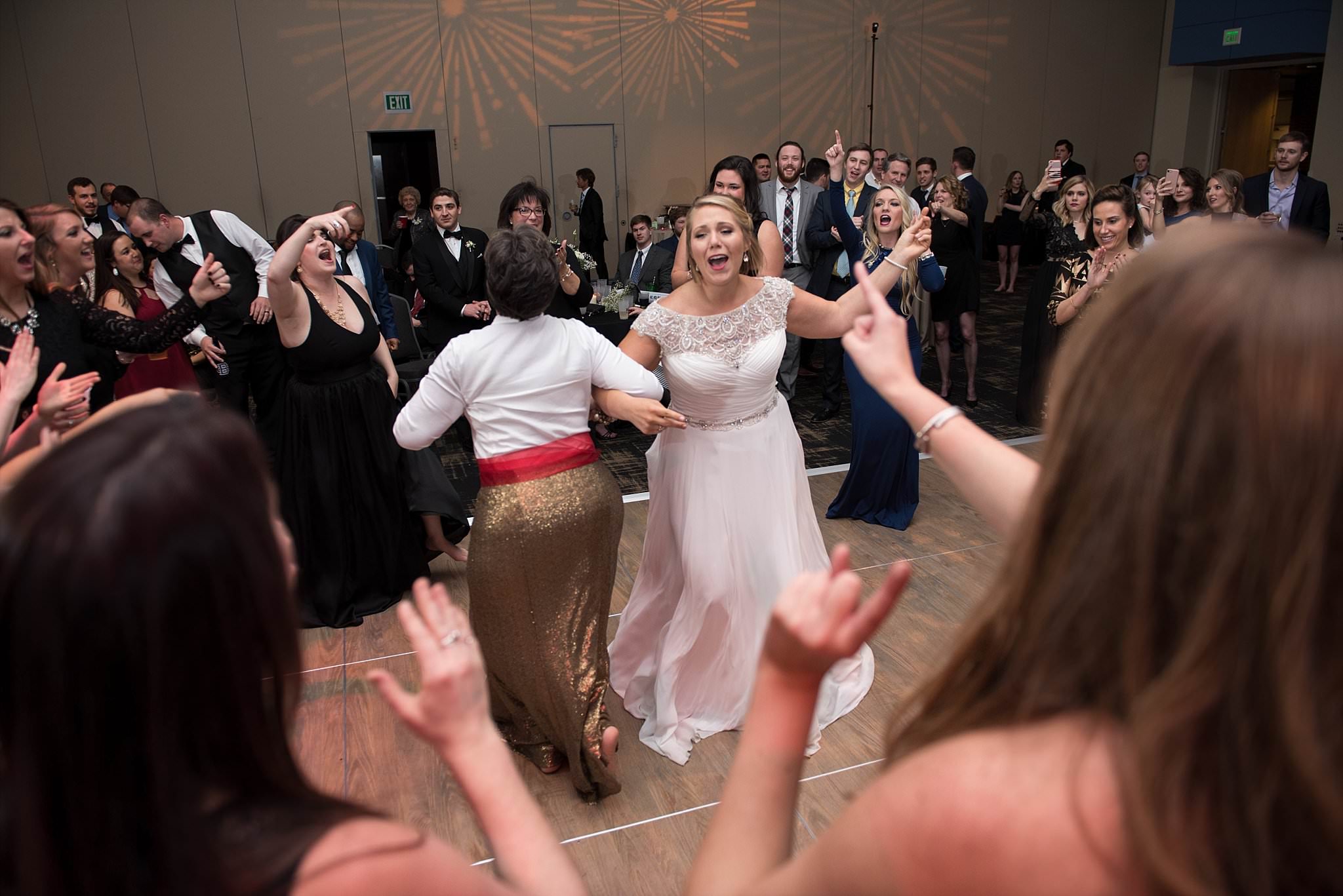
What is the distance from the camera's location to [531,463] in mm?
2658

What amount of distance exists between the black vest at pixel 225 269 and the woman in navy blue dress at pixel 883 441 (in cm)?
338

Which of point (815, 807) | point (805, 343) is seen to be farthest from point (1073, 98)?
point (815, 807)

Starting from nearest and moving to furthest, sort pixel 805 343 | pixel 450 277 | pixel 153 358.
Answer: pixel 153 358
pixel 450 277
pixel 805 343

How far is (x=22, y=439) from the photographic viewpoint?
7.63 ft

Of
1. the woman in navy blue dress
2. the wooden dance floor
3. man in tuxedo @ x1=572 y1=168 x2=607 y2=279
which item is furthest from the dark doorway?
the wooden dance floor

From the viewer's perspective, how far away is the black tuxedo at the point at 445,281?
5.64m

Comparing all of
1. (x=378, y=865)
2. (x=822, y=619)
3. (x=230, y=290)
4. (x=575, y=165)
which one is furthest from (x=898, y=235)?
(x=575, y=165)

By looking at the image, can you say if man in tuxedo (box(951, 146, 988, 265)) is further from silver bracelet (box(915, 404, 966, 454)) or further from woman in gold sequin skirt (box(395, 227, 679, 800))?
silver bracelet (box(915, 404, 966, 454))

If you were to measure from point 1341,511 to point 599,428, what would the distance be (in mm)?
5861

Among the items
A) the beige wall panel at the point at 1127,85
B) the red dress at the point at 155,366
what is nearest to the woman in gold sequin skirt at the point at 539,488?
the red dress at the point at 155,366

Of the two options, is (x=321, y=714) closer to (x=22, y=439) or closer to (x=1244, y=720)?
(x=22, y=439)

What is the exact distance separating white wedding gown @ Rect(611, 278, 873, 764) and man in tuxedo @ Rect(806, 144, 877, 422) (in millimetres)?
3505

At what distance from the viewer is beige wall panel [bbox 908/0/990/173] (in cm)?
1319

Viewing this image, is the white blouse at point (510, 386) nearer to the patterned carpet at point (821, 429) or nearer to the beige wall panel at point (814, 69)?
the patterned carpet at point (821, 429)
